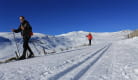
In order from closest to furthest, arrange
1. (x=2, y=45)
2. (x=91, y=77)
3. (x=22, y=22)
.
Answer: (x=91, y=77) → (x=22, y=22) → (x=2, y=45)

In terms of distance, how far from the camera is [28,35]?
7445mm

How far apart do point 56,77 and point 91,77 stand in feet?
2.36

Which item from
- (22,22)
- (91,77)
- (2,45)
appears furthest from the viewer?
(2,45)

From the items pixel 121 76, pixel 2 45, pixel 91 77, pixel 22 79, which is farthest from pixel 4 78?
pixel 2 45

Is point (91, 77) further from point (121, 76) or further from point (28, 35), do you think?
point (28, 35)

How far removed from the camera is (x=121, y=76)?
3.09m

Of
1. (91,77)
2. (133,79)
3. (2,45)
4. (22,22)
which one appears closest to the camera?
(133,79)

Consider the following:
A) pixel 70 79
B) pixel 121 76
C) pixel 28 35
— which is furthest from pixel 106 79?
pixel 28 35

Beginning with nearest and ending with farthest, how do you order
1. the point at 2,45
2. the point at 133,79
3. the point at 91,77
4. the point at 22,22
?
1. the point at 133,79
2. the point at 91,77
3. the point at 22,22
4. the point at 2,45

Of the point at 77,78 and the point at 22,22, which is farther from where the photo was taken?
the point at 22,22

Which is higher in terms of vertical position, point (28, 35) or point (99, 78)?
point (28, 35)

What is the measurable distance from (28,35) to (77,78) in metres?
5.06

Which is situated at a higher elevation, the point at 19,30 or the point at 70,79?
the point at 19,30

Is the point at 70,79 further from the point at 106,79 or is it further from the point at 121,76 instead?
the point at 121,76
